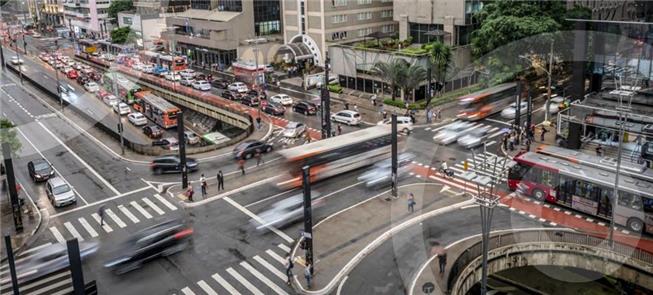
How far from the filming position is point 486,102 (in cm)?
5703

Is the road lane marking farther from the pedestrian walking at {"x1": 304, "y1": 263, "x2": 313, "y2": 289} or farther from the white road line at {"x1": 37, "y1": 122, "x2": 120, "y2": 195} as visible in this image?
the pedestrian walking at {"x1": 304, "y1": 263, "x2": 313, "y2": 289}

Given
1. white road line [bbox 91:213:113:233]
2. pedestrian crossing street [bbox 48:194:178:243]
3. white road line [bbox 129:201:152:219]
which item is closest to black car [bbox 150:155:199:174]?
pedestrian crossing street [bbox 48:194:178:243]

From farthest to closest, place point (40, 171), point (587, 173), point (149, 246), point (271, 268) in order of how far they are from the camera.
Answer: point (40, 171)
point (587, 173)
point (149, 246)
point (271, 268)

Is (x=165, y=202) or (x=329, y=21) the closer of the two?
(x=165, y=202)

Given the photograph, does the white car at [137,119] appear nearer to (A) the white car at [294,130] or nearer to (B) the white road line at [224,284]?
(A) the white car at [294,130]

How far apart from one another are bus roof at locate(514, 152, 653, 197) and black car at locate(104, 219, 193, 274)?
22.2 metres

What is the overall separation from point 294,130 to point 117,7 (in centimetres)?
9854

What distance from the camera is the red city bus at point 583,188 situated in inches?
1243

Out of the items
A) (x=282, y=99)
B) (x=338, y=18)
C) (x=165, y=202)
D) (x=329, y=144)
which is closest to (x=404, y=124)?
(x=329, y=144)

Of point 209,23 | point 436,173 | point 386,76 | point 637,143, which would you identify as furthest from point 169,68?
point 637,143

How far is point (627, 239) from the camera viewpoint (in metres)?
31.5

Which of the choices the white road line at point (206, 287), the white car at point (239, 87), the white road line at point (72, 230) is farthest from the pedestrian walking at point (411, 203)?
the white car at point (239, 87)

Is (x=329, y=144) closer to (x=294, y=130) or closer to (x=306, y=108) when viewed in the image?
(x=294, y=130)

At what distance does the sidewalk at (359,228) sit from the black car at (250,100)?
30.6 metres
